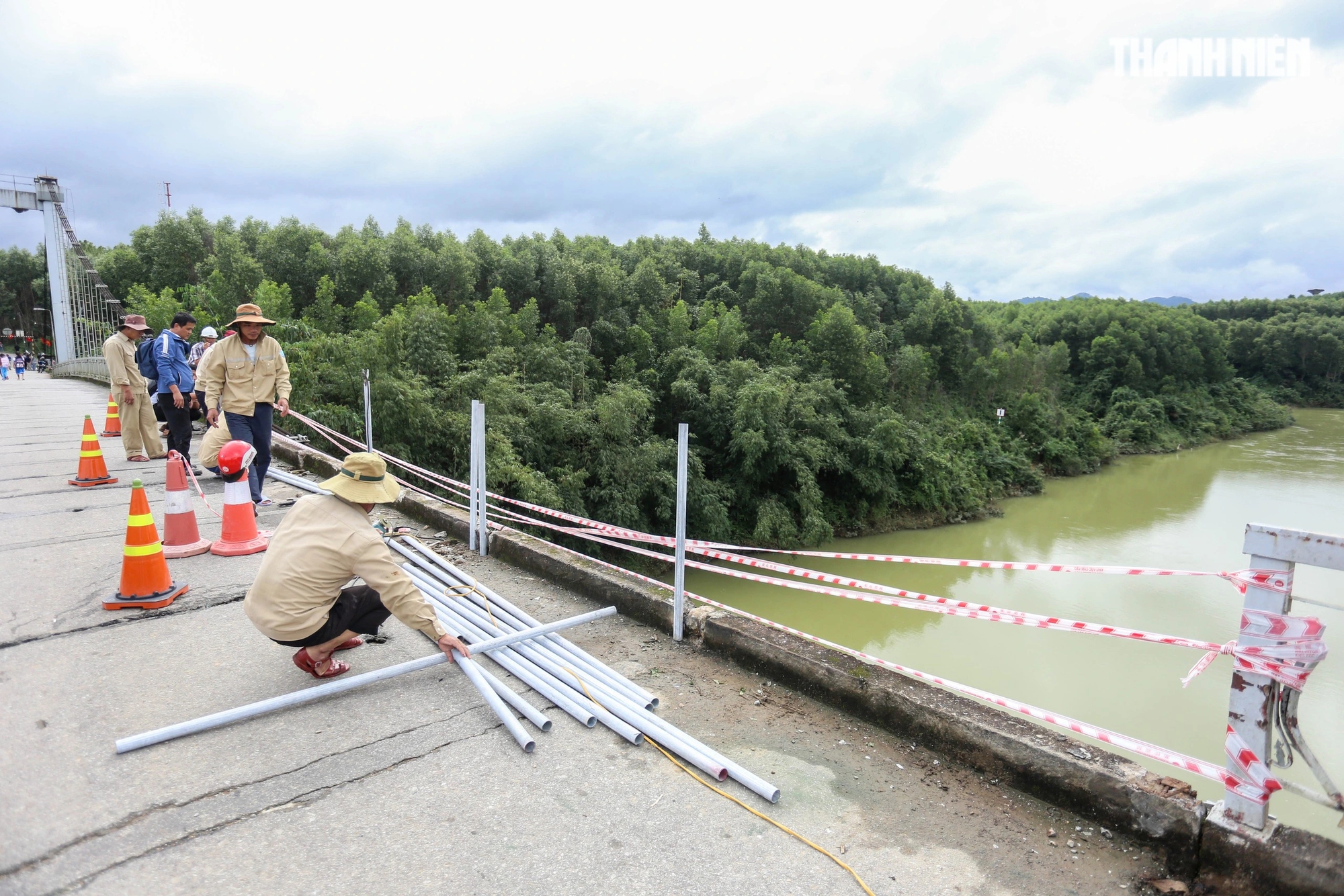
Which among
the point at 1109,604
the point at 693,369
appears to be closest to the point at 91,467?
the point at 1109,604

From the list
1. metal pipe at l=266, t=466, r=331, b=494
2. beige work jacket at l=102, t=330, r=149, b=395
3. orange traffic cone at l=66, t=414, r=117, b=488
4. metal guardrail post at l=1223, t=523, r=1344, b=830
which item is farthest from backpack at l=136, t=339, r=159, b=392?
metal guardrail post at l=1223, t=523, r=1344, b=830

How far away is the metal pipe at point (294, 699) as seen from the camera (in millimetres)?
2918

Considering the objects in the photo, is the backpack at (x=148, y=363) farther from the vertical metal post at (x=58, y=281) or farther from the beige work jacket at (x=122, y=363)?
the vertical metal post at (x=58, y=281)

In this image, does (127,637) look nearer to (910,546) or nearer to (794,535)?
(794,535)

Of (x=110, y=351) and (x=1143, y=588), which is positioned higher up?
(x=110, y=351)

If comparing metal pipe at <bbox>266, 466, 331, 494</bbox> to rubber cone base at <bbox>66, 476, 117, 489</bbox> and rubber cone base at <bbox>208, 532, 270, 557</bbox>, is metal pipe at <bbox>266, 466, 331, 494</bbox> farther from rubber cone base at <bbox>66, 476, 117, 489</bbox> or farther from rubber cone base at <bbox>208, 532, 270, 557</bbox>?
rubber cone base at <bbox>66, 476, 117, 489</bbox>

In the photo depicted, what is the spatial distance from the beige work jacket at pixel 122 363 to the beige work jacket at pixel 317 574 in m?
6.63

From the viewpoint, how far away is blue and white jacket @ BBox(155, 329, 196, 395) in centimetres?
743

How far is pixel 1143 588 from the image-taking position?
69.2 ft

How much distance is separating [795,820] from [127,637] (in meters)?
3.74

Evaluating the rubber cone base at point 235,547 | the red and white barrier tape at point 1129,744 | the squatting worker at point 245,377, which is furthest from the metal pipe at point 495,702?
the squatting worker at point 245,377

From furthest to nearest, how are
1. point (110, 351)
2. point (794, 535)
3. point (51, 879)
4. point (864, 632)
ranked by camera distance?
point (794, 535) < point (864, 632) < point (110, 351) < point (51, 879)

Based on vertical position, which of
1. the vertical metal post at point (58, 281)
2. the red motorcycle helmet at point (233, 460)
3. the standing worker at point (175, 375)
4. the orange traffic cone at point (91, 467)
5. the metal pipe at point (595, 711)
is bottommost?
the metal pipe at point (595, 711)

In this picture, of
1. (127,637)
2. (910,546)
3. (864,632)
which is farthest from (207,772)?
(910,546)
